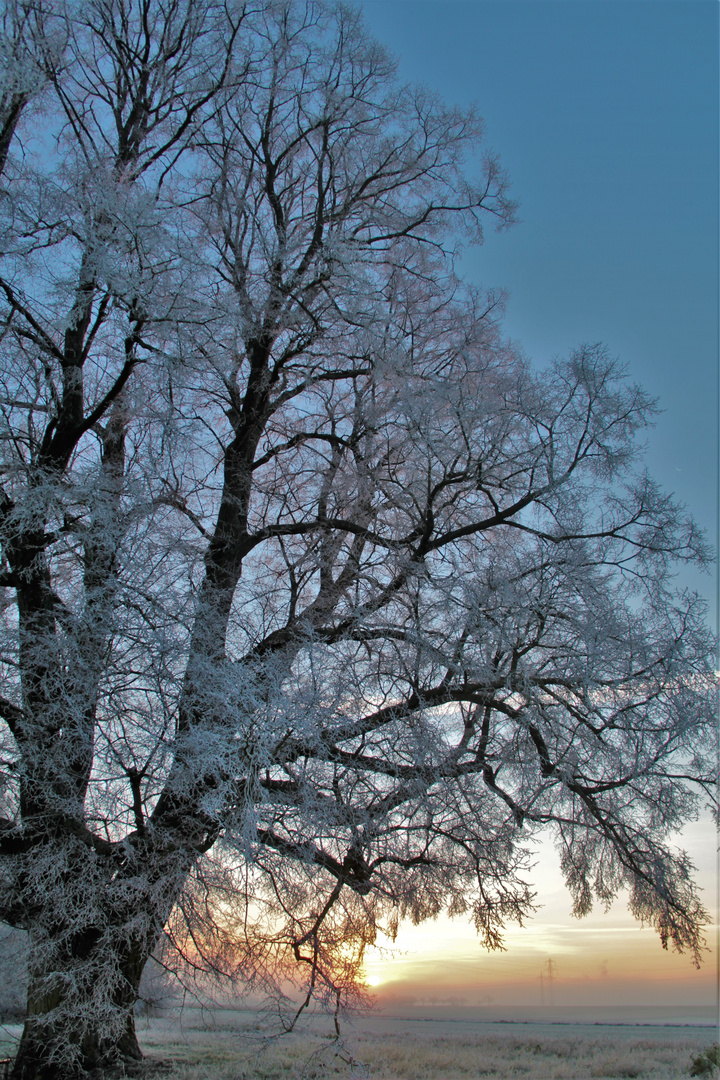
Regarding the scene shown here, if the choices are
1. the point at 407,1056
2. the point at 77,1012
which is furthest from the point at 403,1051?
the point at 77,1012

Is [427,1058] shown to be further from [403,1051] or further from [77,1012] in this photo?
[77,1012]

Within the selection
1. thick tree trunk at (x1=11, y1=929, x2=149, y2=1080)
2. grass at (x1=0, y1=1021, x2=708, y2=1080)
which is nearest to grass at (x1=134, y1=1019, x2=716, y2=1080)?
grass at (x1=0, y1=1021, x2=708, y2=1080)

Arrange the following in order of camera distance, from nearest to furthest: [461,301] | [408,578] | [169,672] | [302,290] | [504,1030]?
1. [169,672]
2. [408,578]
3. [302,290]
4. [461,301]
5. [504,1030]

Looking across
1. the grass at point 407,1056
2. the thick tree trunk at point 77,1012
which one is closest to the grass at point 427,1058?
the grass at point 407,1056

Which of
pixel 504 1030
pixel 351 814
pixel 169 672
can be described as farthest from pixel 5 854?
pixel 504 1030

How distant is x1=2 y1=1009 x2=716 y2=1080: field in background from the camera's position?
7.30 meters

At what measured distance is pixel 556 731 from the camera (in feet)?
25.3

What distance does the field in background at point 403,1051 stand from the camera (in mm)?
7297

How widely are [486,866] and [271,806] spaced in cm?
255

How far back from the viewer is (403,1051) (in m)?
9.32

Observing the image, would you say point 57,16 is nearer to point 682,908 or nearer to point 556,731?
point 556,731

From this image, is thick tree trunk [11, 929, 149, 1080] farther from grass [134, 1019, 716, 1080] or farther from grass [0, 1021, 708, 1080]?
grass [134, 1019, 716, 1080]

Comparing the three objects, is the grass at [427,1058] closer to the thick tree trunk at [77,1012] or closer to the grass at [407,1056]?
the grass at [407,1056]

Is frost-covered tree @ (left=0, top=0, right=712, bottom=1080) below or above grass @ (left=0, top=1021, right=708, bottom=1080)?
above
